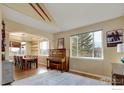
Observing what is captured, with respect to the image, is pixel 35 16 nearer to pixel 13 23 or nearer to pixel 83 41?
pixel 13 23

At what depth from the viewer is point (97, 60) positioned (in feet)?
15.6

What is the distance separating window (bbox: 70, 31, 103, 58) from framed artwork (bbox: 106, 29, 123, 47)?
0.52 m

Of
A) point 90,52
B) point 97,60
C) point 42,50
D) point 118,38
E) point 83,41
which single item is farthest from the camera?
point 42,50

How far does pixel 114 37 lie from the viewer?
4121 millimetres

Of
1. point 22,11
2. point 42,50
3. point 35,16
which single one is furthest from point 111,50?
point 42,50

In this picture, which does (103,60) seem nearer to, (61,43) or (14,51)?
(61,43)

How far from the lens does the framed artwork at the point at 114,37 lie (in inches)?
156

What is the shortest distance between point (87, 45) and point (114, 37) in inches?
59.7

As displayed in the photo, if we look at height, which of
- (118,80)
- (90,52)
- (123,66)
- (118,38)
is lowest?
(118,80)

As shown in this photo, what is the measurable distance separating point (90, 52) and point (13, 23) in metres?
3.64

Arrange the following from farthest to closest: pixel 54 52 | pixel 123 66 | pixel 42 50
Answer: pixel 42 50 < pixel 54 52 < pixel 123 66

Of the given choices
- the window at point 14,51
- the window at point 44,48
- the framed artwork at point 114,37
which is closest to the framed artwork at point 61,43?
the window at point 44,48

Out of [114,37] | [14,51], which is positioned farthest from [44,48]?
[114,37]

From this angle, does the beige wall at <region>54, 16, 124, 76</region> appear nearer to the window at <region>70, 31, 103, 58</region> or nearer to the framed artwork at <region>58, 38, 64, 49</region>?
the window at <region>70, 31, 103, 58</region>
